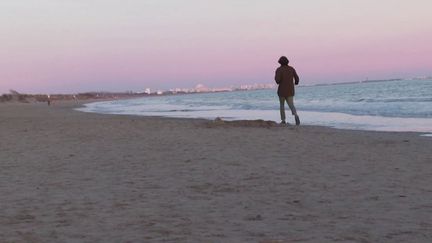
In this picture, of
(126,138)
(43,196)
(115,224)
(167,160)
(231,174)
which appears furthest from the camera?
(126,138)

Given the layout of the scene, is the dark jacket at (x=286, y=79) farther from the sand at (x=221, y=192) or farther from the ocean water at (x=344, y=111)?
the sand at (x=221, y=192)

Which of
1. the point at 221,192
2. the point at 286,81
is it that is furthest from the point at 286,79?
the point at 221,192

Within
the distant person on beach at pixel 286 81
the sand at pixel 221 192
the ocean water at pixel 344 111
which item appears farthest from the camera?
the ocean water at pixel 344 111

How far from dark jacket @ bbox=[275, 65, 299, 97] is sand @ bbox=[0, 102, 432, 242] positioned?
216 inches

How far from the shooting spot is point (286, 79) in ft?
52.8

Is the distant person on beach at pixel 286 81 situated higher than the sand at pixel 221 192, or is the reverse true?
the distant person on beach at pixel 286 81

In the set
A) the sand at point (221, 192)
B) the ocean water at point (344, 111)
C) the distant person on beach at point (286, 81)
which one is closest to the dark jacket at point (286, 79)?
the distant person on beach at point (286, 81)

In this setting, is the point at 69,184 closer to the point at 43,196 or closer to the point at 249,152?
the point at 43,196

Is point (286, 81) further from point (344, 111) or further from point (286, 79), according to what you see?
point (344, 111)

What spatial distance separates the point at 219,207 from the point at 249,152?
4120mm

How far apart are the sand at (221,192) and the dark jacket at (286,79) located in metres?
5.50

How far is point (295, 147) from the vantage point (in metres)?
9.84

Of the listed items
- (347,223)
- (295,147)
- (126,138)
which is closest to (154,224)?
(347,223)

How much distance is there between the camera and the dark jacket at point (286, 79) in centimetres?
1609
